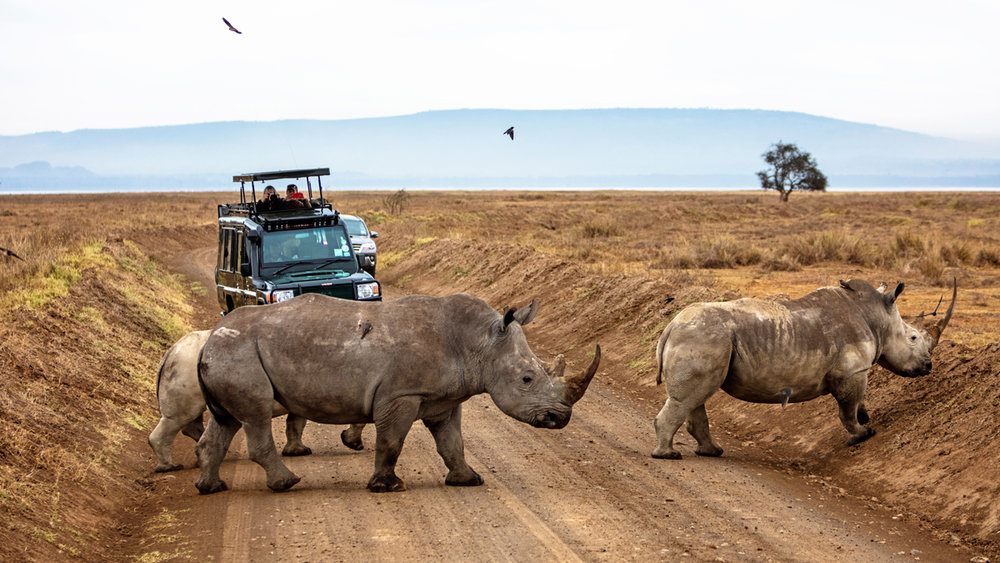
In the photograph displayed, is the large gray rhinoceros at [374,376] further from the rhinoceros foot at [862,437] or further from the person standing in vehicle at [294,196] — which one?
the person standing in vehicle at [294,196]

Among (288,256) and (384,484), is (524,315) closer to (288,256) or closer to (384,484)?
(384,484)

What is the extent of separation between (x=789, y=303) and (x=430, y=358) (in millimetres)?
4119

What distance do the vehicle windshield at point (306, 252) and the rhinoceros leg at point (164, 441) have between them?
5.54 metres

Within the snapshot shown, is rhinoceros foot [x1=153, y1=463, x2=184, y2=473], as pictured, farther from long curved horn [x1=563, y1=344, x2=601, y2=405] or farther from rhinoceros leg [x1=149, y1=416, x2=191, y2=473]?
long curved horn [x1=563, y1=344, x2=601, y2=405]

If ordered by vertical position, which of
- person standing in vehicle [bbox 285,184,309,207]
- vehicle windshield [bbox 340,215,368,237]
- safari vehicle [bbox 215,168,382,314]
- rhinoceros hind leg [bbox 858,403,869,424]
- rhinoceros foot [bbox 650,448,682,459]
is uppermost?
person standing in vehicle [bbox 285,184,309,207]

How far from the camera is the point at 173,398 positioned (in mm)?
9547

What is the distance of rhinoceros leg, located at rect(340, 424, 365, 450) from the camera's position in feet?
34.4

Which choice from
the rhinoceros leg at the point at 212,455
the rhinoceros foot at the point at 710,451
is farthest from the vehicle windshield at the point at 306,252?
the rhinoceros foot at the point at 710,451

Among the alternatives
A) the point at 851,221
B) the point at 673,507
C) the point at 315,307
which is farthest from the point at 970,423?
the point at 851,221

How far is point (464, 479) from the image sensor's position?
897 centimetres

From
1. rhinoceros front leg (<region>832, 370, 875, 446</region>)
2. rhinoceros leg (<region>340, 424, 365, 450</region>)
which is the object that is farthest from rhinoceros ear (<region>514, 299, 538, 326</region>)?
rhinoceros front leg (<region>832, 370, 875, 446</region>)

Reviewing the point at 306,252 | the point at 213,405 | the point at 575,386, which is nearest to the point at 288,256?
the point at 306,252

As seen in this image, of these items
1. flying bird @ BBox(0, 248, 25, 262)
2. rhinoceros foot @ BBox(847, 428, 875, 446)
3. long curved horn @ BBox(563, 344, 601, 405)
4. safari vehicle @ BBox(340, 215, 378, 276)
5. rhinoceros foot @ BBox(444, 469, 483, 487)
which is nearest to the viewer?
long curved horn @ BBox(563, 344, 601, 405)

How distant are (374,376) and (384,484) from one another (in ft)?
3.27
